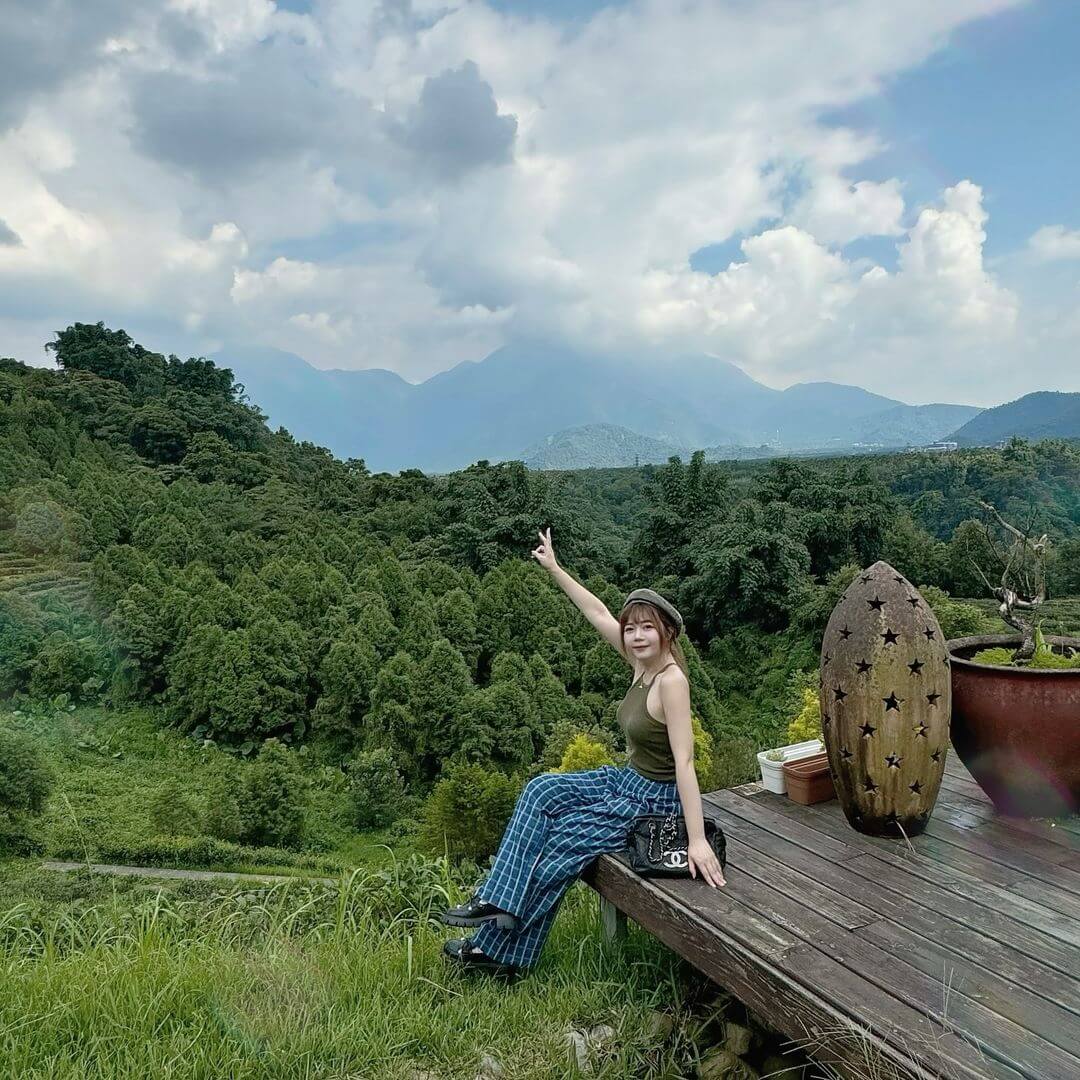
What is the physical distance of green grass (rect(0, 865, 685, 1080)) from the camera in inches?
74.8

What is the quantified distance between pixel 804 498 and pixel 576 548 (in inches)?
315

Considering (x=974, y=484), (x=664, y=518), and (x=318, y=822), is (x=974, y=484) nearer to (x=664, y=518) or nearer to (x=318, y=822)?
(x=664, y=518)

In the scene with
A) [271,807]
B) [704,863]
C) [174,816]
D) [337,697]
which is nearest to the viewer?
[704,863]

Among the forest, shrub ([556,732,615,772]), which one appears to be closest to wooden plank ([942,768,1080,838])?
the forest

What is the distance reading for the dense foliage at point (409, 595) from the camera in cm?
1681

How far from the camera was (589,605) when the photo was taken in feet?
9.25

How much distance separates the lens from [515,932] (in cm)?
231

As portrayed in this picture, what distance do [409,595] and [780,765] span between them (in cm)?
2001

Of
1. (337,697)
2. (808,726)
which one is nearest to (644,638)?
(808,726)

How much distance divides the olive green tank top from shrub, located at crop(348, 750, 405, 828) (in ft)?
48.9

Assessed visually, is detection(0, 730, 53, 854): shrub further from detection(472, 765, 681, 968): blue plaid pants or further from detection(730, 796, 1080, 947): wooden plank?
detection(730, 796, 1080, 947): wooden plank

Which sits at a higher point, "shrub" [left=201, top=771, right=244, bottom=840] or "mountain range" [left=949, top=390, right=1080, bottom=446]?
"mountain range" [left=949, top=390, right=1080, bottom=446]

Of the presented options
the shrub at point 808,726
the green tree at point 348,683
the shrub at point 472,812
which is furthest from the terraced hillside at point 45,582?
the shrub at point 808,726

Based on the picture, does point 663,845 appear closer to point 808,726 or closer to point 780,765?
point 780,765
